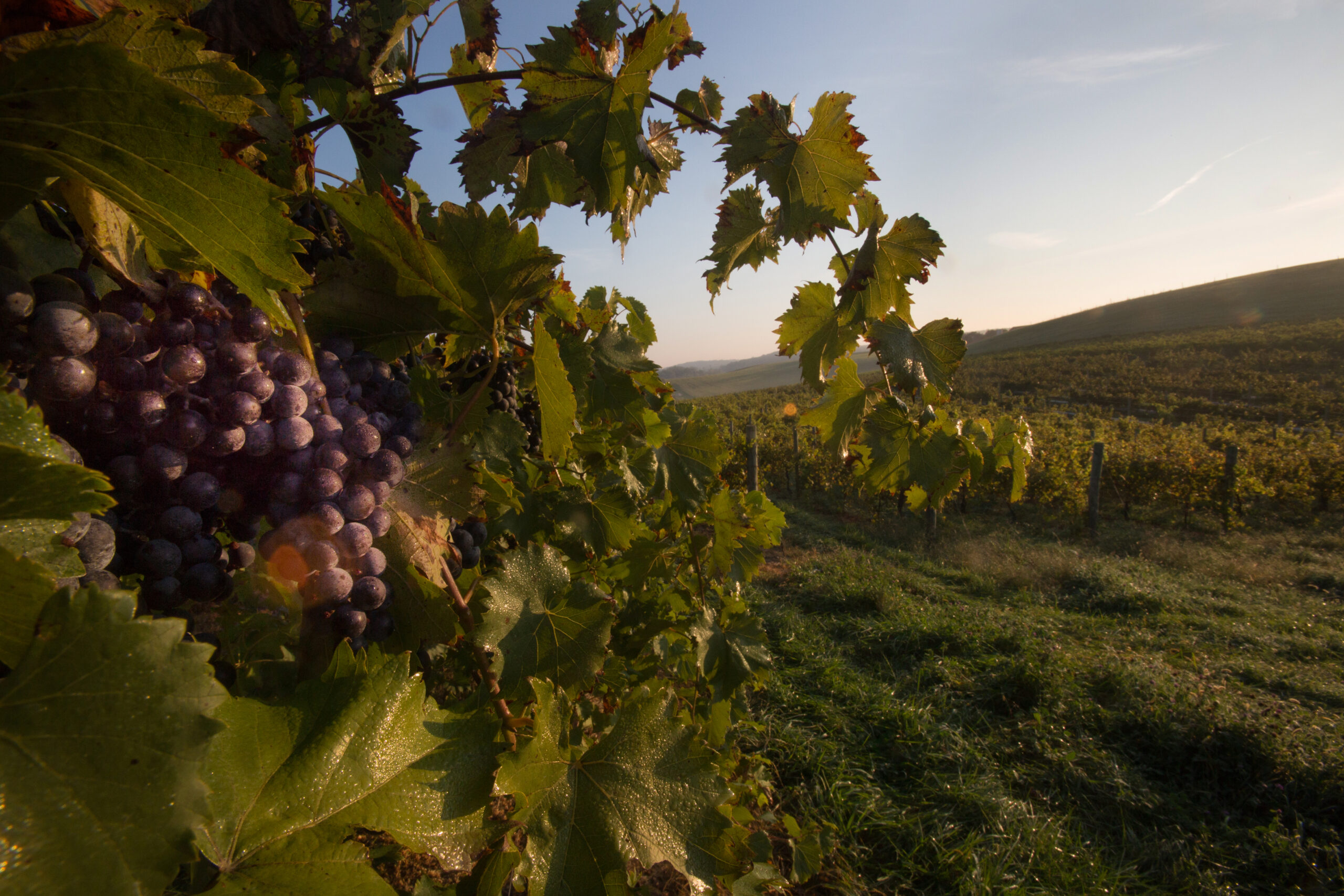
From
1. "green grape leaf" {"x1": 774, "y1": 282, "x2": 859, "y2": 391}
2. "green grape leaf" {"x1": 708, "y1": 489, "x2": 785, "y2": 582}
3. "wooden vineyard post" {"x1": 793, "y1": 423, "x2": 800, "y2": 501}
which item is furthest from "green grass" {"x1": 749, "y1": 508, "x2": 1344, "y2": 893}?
"wooden vineyard post" {"x1": 793, "y1": 423, "x2": 800, "y2": 501}

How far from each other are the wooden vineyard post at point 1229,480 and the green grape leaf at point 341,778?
49.7 ft

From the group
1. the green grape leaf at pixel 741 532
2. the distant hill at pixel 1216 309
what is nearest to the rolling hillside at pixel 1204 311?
the distant hill at pixel 1216 309

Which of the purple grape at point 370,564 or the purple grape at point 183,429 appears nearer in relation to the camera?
the purple grape at point 183,429

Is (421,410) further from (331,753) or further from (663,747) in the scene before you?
(663,747)

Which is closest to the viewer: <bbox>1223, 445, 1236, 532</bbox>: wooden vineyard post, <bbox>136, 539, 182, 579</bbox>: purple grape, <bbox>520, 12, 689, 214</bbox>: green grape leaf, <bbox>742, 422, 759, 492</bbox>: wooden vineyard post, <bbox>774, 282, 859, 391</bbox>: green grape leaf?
<bbox>136, 539, 182, 579</bbox>: purple grape

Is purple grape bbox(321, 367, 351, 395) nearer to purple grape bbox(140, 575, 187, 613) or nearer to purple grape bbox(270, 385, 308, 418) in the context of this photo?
purple grape bbox(270, 385, 308, 418)

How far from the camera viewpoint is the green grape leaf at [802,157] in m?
1.24

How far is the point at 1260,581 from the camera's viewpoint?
879 cm

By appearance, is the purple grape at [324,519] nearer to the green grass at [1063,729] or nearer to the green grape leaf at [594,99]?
the green grape leaf at [594,99]

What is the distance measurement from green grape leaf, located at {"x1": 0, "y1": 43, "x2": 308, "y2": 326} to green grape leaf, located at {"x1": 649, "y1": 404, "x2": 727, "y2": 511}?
1471mm

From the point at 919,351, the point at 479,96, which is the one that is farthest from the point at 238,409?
the point at 919,351

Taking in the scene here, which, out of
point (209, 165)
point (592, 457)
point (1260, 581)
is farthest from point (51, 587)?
point (1260, 581)

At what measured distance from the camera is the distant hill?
44469 mm

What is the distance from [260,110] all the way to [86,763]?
0.63m
